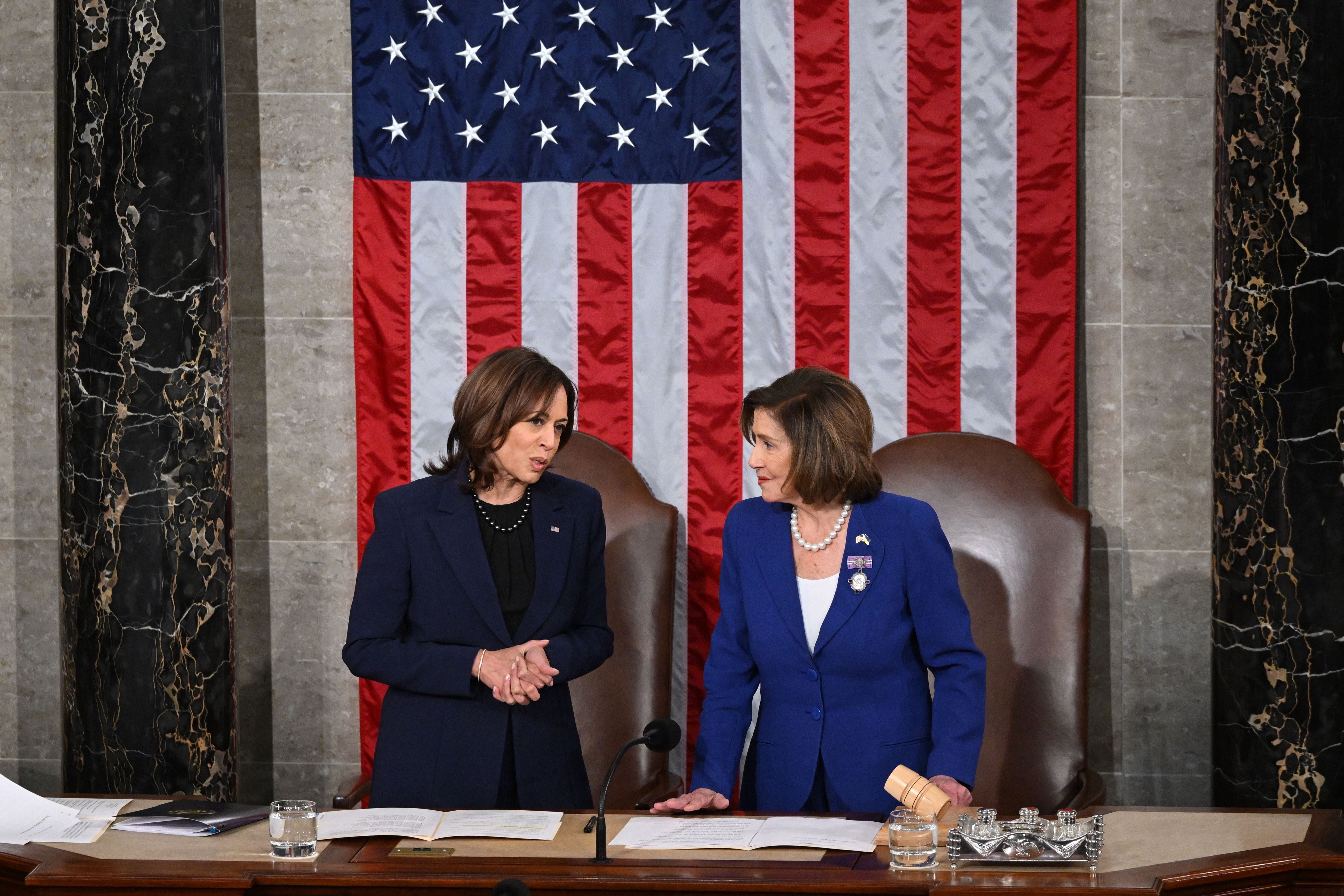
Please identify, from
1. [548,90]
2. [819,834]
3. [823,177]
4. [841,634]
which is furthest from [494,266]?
[819,834]

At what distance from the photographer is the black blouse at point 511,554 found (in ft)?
9.91

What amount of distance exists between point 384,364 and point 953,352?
186 cm

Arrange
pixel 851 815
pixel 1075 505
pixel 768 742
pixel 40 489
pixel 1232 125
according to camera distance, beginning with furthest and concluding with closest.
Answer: pixel 40 489 < pixel 1075 505 < pixel 1232 125 < pixel 768 742 < pixel 851 815

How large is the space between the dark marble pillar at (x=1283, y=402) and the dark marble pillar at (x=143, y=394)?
121 inches

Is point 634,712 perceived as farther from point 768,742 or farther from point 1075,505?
point 1075,505

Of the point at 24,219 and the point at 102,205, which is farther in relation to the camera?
the point at 24,219

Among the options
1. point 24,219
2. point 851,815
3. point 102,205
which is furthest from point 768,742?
point 24,219

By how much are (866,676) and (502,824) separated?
0.88 meters

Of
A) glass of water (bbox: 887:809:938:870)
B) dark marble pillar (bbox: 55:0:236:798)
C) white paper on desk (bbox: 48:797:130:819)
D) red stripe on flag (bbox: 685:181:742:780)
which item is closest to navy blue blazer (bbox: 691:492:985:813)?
glass of water (bbox: 887:809:938:870)

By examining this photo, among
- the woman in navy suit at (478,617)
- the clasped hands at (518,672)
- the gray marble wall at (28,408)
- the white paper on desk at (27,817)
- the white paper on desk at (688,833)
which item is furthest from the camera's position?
the gray marble wall at (28,408)

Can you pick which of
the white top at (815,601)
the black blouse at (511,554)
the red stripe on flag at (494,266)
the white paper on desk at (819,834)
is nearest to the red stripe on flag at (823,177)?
the red stripe on flag at (494,266)

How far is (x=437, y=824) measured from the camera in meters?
2.62

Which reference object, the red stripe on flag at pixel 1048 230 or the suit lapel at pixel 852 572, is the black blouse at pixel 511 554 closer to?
the suit lapel at pixel 852 572

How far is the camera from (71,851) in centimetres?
248
